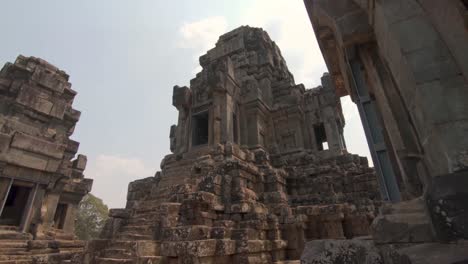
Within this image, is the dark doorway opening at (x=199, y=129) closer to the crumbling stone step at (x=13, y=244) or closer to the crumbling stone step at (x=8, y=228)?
the crumbling stone step at (x=13, y=244)

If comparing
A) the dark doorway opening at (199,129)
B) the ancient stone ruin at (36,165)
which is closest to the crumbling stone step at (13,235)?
the ancient stone ruin at (36,165)

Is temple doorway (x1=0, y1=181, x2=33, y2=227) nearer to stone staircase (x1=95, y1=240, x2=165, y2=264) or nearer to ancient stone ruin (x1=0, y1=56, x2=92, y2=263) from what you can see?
ancient stone ruin (x1=0, y1=56, x2=92, y2=263)

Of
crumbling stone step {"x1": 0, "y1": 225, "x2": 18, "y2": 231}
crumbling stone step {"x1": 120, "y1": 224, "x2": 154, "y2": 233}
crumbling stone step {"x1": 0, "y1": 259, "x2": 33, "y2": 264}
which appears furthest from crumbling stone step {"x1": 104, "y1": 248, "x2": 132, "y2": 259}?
crumbling stone step {"x1": 0, "y1": 225, "x2": 18, "y2": 231}

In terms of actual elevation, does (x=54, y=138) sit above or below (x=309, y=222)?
above

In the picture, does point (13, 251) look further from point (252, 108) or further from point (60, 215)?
point (252, 108)

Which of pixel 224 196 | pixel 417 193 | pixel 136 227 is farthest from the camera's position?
pixel 224 196

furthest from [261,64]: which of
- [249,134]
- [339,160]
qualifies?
[339,160]

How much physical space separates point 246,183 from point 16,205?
1181 cm

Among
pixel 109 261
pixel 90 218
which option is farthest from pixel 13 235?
pixel 90 218

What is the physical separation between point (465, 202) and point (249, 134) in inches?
519

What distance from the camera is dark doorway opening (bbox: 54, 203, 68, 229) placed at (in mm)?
12930

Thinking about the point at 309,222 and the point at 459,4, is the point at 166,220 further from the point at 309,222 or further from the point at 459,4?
the point at 459,4

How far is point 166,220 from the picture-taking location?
6.86 metres

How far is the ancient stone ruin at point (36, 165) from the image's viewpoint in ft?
31.9
